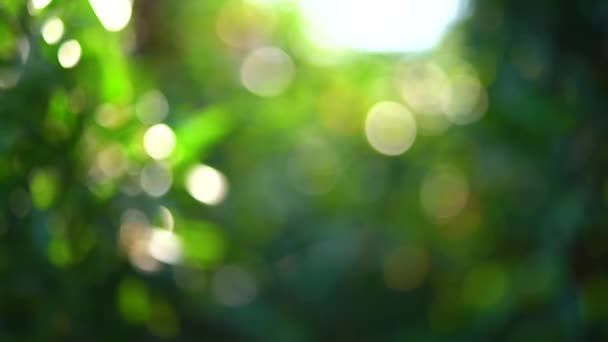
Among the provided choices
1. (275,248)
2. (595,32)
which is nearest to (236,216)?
(275,248)

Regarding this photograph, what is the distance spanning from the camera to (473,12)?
1.01 m

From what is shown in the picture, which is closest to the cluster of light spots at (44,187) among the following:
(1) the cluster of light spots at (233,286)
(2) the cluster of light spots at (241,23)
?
(1) the cluster of light spots at (233,286)

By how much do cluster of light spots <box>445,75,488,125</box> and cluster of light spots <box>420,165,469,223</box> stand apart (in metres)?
0.07

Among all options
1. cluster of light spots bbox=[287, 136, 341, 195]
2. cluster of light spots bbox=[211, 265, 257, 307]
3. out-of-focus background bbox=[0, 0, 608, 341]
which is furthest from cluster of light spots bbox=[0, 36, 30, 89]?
cluster of light spots bbox=[287, 136, 341, 195]

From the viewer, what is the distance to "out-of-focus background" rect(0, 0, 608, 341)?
2.08 ft

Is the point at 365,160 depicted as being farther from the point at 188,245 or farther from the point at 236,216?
the point at 188,245

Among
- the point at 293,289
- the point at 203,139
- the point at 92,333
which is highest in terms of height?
Answer: the point at 203,139

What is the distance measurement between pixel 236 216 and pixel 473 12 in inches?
14.6

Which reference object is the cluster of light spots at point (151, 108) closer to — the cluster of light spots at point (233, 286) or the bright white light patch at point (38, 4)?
the bright white light patch at point (38, 4)

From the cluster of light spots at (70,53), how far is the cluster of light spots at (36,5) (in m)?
0.03

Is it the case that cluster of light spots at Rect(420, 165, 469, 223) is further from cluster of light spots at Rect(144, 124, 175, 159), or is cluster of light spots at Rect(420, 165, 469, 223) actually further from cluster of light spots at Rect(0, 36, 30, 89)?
cluster of light spots at Rect(0, 36, 30, 89)

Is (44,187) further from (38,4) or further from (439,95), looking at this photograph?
(439,95)

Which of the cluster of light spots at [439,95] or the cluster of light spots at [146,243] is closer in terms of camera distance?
the cluster of light spots at [146,243]

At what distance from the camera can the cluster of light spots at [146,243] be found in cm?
73
